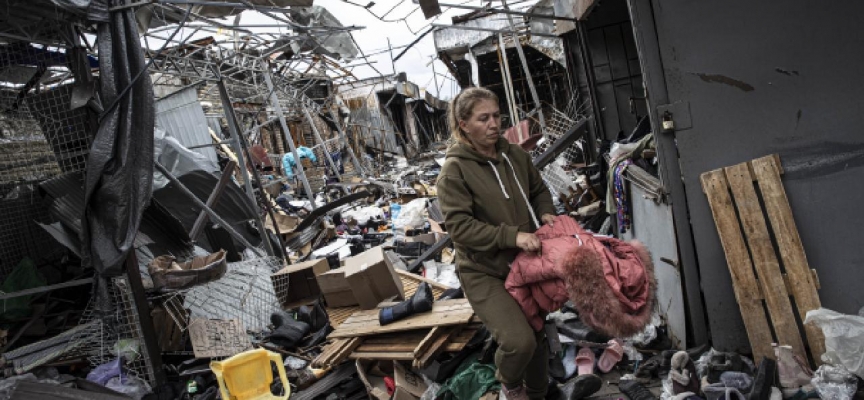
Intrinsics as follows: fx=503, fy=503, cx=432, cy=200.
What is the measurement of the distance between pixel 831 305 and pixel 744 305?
1.92 feet

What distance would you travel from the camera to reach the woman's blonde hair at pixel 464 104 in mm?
2785

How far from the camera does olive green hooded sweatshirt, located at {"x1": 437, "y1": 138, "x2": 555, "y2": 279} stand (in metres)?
2.63

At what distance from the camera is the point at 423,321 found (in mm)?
4078

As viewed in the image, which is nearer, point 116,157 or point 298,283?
point 116,157

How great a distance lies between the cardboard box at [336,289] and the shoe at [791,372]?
3.80 metres

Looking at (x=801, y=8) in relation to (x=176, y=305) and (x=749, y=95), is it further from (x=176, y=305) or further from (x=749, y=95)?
(x=176, y=305)

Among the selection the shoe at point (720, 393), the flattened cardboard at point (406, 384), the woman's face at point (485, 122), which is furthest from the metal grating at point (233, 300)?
the shoe at point (720, 393)

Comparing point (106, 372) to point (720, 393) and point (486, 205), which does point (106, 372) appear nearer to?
point (486, 205)

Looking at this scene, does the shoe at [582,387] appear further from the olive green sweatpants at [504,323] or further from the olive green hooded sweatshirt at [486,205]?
the olive green hooded sweatshirt at [486,205]

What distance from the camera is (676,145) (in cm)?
368

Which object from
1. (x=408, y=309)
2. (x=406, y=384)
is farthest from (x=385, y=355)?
(x=408, y=309)

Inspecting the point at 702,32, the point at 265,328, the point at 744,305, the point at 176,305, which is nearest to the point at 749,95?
the point at 702,32

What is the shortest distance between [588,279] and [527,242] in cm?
34

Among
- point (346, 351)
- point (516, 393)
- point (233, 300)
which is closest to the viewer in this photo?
point (516, 393)
